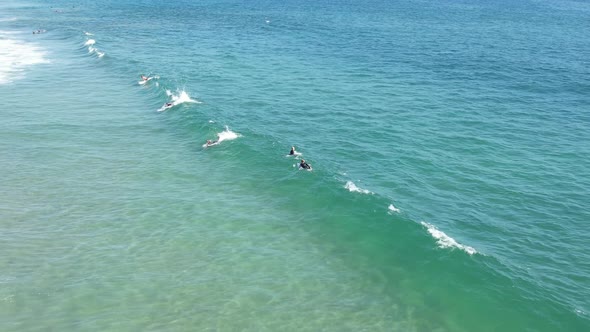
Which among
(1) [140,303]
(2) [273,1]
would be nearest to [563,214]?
(1) [140,303]

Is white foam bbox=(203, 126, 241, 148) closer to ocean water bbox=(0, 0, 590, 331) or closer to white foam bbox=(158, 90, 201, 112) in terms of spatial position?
ocean water bbox=(0, 0, 590, 331)

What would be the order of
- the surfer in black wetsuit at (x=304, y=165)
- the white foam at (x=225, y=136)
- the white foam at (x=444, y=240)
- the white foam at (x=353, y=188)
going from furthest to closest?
the white foam at (x=225, y=136)
the surfer in black wetsuit at (x=304, y=165)
the white foam at (x=353, y=188)
the white foam at (x=444, y=240)

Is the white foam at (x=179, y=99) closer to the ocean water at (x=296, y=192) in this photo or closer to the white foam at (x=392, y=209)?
the ocean water at (x=296, y=192)

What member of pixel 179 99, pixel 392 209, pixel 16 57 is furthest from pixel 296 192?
pixel 16 57

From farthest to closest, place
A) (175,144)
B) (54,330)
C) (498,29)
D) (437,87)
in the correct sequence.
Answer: (498,29) < (437,87) < (175,144) < (54,330)

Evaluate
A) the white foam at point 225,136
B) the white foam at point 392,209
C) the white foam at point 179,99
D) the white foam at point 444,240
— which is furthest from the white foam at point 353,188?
the white foam at point 179,99

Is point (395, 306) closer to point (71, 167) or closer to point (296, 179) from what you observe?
point (296, 179)

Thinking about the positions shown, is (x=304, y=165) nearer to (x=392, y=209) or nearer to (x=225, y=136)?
(x=392, y=209)
